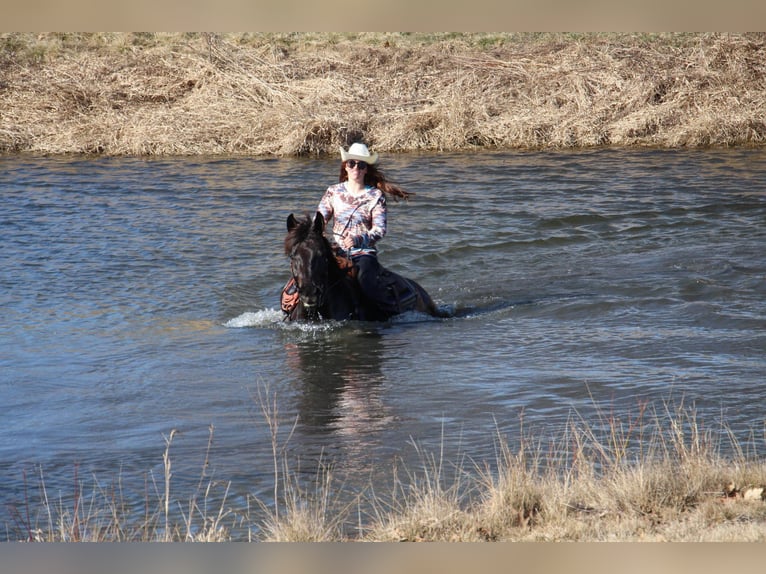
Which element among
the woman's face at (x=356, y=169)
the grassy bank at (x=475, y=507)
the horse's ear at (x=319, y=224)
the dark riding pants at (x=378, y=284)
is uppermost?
the woman's face at (x=356, y=169)

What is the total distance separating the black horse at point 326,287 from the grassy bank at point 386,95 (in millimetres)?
13601

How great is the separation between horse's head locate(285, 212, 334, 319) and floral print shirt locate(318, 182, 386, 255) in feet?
2.24

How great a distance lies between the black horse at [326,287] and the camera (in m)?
9.23

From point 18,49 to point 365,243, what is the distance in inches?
998

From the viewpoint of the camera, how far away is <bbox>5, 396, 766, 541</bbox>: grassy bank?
4484 millimetres

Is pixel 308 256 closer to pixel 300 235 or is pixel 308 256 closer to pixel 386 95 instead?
pixel 300 235

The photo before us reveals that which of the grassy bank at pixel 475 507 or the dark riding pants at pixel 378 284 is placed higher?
the dark riding pants at pixel 378 284

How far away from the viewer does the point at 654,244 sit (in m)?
15.4

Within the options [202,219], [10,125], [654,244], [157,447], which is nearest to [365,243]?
[157,447]

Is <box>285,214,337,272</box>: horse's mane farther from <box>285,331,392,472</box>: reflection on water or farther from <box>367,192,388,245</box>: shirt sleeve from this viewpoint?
<box>285,331,392,472</box>: reflection on water

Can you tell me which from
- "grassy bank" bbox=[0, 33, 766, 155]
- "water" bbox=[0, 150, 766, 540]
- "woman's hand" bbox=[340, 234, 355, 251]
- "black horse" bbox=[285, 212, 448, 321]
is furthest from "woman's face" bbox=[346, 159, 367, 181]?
"grassy bank" bbox=[0, 33, 766, 155]

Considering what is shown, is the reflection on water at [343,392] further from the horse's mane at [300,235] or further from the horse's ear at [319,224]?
the horse's ear at [319,224]

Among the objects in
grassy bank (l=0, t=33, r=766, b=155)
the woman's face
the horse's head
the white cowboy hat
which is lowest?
the horse's head

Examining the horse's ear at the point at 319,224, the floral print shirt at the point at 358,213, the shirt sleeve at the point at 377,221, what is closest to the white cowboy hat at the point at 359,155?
the floral print shirt at the point at 358,213
